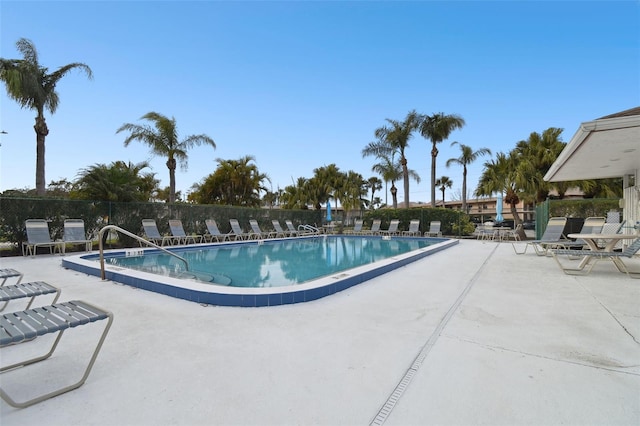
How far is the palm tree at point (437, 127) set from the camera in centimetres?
2089

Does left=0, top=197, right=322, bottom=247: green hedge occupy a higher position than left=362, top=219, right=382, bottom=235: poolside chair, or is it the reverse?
left=0, top=197, right=322, bottom=247: green hedge

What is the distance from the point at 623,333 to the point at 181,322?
4.07 metres

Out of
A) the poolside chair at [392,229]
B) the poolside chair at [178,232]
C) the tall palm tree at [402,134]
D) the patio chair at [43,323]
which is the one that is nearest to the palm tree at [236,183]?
the tall palm tree at [402,134]

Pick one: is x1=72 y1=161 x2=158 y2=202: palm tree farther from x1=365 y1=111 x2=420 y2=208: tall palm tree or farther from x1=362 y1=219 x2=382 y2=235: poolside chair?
x1=365 y1=111 x2=420 y2=208: tall palm tree

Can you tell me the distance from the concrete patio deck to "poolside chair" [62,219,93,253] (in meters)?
6.48

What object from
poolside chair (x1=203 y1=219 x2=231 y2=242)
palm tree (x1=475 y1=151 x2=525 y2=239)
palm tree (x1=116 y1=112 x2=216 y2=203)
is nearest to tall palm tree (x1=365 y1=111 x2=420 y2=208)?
palm tree (x1=475 y1=151 x2=525 y2=239)

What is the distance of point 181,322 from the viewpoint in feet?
10.5

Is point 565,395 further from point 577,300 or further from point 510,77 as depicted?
point 510,77

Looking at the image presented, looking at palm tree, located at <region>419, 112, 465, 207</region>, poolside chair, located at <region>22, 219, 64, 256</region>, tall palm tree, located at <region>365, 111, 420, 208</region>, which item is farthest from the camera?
tall palm tree, located at <region>365, 111, 420, 208</region>

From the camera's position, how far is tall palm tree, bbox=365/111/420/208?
21.1 m

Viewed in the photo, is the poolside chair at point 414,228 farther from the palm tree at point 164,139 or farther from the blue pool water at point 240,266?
the palm tree at point 164,139

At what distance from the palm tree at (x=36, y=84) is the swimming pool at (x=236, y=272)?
22.1 feet

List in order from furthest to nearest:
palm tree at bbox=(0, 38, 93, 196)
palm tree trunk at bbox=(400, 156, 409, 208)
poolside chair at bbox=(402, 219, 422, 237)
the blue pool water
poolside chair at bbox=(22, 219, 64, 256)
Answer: palm tree trunk at bbox=(400, 156, 409, 208)
poolside chair at bbox=(402, 219, 422, 237)
palm tree at bbox=(0, 38, 93, 196)
poolside chair at bbox=(22, 219, 64, 256)
the blue pool water

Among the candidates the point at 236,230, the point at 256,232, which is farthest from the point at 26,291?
the point at 256,232
